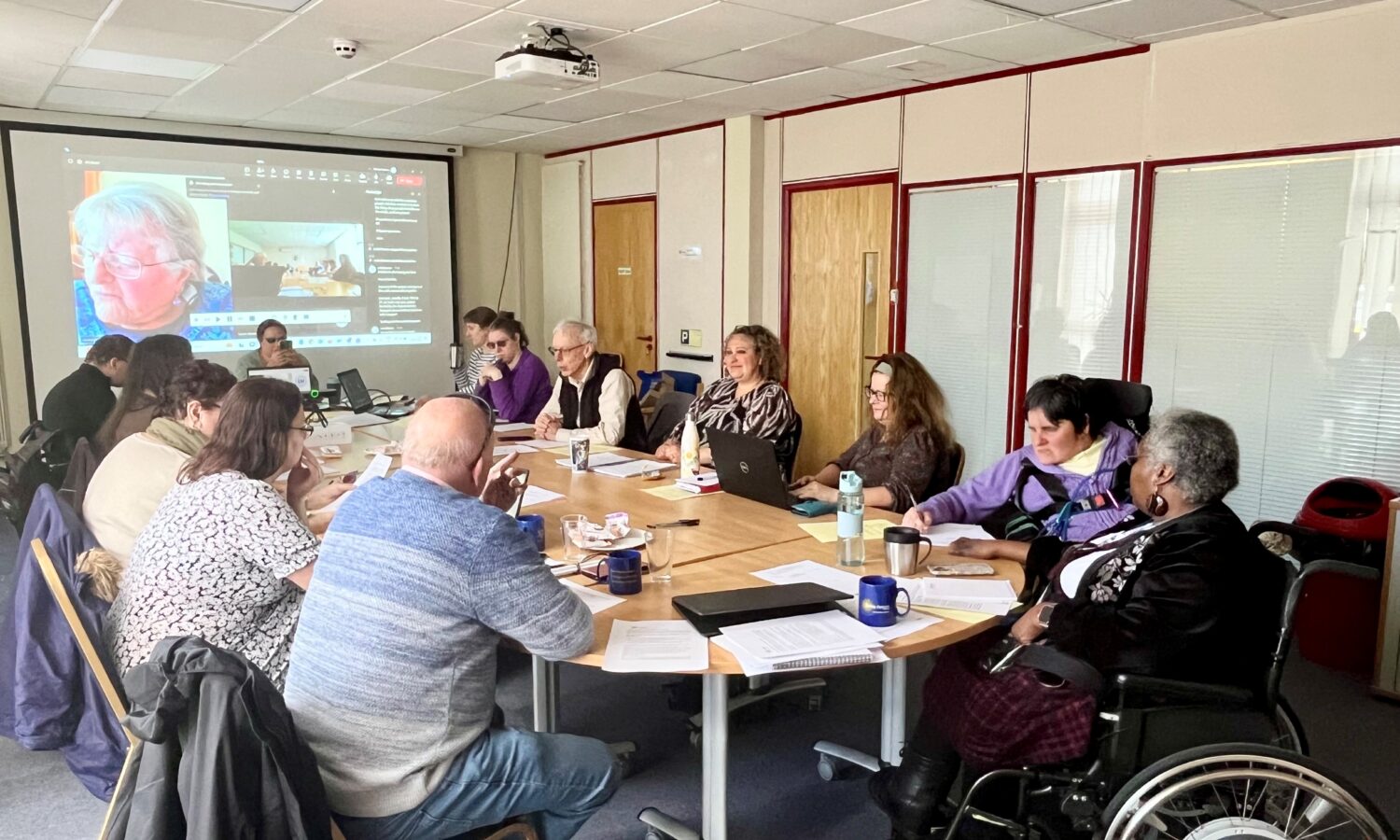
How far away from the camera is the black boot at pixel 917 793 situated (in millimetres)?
2266

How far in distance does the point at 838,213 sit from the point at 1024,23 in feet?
6.62

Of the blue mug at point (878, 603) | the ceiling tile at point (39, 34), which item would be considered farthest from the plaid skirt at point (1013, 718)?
the ceiling tile at point (39, 34)

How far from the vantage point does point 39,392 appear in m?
6.33

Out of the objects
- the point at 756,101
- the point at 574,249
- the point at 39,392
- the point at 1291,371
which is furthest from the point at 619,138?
the point at 1291,371

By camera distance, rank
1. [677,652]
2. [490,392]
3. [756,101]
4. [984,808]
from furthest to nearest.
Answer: [756,101]
[490,392]
[984,808]
[677,652]

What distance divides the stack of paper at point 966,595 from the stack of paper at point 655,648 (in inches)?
22.1

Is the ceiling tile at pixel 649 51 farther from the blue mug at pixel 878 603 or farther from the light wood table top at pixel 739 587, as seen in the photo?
the blue mug at pixel 878 603

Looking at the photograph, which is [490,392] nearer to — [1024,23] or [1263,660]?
[1024,23]

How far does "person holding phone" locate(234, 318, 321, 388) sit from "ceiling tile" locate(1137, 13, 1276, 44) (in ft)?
16.4

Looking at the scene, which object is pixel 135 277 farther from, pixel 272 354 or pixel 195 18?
pixel 195 18

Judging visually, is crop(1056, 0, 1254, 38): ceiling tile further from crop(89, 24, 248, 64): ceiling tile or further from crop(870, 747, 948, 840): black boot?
crop(89, 24, 248, 64): ceiling tile

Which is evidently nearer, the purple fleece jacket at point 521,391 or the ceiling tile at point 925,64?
the ceiling tile at point 925,64

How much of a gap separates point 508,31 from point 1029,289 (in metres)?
2.89

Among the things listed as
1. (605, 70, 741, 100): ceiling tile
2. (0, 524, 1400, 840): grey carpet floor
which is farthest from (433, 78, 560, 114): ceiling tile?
(0, 524, 1400, 840): grey carpet floor
